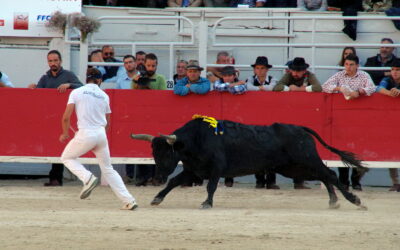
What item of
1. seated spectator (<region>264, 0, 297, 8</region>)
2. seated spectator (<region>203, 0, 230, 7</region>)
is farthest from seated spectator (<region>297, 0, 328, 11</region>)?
seated spectator (<region>203, 0, 230, 7</region>)

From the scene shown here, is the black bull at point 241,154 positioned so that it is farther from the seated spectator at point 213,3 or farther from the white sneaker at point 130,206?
the seated spectator at point 213,3

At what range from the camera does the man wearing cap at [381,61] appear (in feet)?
47.2

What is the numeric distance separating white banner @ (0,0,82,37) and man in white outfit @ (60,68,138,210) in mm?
4737

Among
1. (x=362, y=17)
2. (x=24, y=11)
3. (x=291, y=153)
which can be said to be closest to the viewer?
(x=291, y=153)

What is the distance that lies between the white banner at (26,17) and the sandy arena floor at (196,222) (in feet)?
10.2

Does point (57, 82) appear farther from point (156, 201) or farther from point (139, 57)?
point (156, 201)

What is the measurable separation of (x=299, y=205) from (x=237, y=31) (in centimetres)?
456

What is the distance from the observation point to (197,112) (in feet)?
46.7

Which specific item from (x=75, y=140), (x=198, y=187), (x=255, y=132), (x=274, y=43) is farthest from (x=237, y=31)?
(x=75, y=140)

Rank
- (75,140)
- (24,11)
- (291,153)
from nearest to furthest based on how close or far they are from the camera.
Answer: (75,140) < (291,153) < (24,11)

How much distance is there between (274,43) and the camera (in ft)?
50.7

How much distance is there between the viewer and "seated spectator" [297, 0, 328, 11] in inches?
612

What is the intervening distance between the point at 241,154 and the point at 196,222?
6.95ft

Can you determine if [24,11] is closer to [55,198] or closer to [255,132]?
[55,198]
